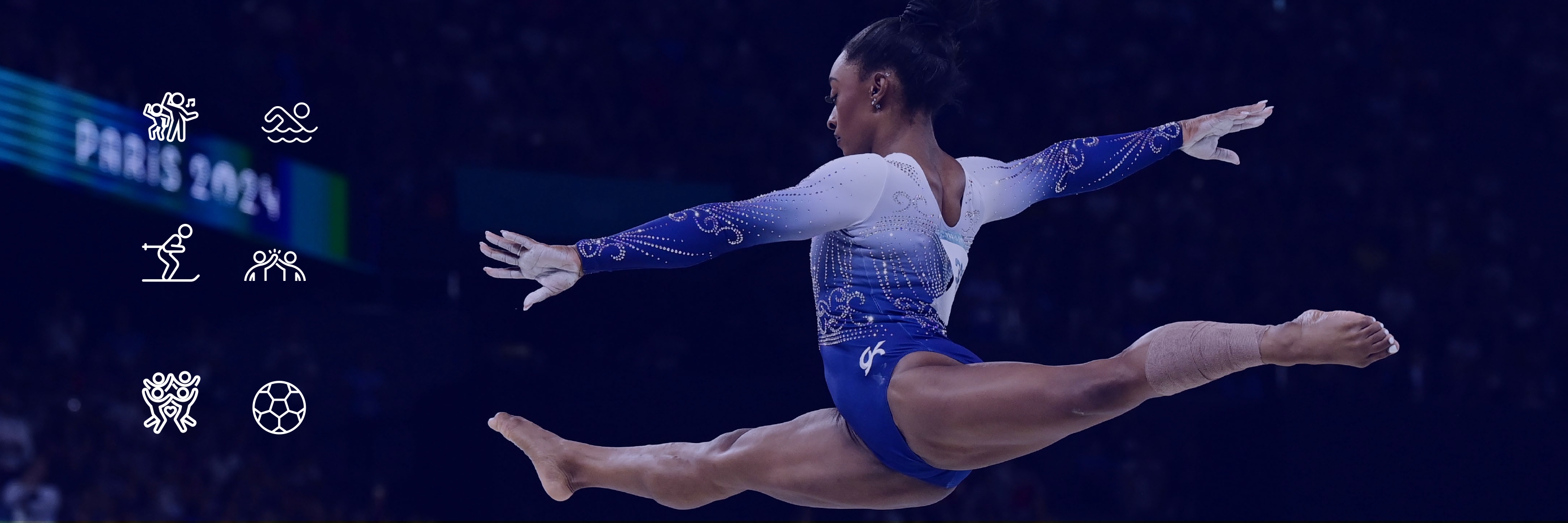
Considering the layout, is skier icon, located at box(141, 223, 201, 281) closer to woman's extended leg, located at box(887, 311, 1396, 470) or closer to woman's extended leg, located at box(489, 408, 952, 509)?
woman's extended leg, located at box(489, 408, 952, 509)

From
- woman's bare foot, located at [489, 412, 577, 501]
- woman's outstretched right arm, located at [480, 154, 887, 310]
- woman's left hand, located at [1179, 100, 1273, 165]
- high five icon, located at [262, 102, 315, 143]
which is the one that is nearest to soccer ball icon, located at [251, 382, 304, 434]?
high five icon, located at [262, 102, 315, 143]

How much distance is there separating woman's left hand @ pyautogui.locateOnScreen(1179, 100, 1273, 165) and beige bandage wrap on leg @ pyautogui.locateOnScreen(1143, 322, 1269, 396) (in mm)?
1108

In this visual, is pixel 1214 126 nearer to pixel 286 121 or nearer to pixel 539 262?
pixel 539 262

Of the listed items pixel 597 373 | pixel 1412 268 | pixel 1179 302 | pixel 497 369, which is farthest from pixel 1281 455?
pixel 497 369

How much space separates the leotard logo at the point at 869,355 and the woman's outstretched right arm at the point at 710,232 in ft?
0.90

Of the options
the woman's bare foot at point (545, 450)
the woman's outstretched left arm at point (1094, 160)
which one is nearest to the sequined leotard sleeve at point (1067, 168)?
the woman's outstretched left arm at point (1094, 160)

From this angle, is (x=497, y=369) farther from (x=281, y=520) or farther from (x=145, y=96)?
(x=145, y=96)

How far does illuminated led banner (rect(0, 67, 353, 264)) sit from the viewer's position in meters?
6.53

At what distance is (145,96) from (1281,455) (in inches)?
235

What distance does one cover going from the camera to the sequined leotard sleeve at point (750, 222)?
9.51 feet

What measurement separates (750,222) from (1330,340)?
1.18 meters

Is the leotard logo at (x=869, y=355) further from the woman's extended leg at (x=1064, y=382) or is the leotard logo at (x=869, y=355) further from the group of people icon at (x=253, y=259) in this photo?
the group of people icon at (x=253, y=259)

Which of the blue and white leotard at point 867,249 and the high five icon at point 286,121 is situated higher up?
the high five icon at point 286,121

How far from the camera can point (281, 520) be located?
6.60 metres
